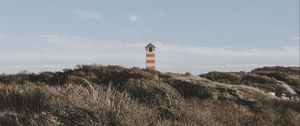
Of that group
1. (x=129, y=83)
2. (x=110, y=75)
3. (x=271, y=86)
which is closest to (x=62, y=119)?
(x=129, y=83)

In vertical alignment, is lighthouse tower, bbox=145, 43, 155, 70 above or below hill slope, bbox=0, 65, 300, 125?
above

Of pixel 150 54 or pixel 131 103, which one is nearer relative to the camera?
pixel 131 103

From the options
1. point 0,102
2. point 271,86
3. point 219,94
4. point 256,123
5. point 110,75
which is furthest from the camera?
point 271,86

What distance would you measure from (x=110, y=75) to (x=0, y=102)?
Answer: 27.1 ft

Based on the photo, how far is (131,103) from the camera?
7.54m

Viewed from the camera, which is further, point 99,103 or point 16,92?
point 16,92

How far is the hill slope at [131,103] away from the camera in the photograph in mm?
6746

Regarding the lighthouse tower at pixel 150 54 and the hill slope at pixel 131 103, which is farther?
the lighthouse tower at pixel 150 54

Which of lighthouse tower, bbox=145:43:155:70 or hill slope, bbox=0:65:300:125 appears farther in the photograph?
lighthouse tower, bbox=145:43:155:70

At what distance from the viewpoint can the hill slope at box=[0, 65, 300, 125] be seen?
6746 mm

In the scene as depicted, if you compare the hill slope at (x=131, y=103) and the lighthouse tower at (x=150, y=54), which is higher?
the lighthouse tower at (x=150, y=54)

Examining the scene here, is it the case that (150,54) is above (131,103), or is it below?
above

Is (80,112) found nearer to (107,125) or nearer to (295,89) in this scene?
(107,125)

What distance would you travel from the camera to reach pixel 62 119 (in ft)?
22.4
